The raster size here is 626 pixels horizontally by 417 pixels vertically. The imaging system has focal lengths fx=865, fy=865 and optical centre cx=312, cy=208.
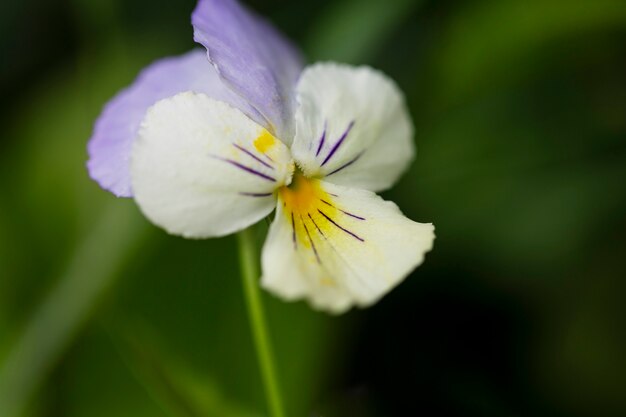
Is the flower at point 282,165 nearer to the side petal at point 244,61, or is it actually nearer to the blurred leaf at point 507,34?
the side petal at point 244,61

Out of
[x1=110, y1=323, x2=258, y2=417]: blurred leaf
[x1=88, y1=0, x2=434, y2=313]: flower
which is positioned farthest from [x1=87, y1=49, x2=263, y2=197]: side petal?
[x1=110, y1=323, x2=258, y2=417]: blurred leaf

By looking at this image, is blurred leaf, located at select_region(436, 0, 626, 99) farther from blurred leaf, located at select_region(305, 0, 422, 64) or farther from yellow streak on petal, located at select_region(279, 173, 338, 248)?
yellow streak on petal, located at select_region(279, 173, 338, 248)

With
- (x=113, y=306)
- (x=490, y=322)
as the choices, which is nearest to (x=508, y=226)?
(x=490, y=322)

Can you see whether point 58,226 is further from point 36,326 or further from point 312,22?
point 312,22

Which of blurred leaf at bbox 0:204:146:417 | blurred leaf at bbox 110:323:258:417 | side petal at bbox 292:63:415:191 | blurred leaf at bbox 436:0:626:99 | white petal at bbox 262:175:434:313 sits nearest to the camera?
white petal at bbox 262:175:434:313

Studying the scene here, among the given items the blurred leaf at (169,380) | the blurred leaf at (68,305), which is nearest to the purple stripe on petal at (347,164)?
the blurred leaf at (169,380)

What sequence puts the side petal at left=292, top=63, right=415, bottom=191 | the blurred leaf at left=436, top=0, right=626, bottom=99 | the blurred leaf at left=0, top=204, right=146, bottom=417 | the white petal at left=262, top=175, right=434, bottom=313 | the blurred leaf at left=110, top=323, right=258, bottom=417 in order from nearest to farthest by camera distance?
the white petal at left=262, top=175, right=434, bottom=313 < the side petal at left=292, top=63, right=415, bottom=191 < the blurred leaf at left=110, top=323, right=258, bottom=417 < the blurred leaf at left=0, top=204, right=146, bottom=417 < the blurred leaf at left=436, top=0, right=626, bottom=99
